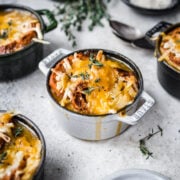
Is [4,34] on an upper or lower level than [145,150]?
upper

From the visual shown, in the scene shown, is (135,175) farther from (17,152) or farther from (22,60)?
(22,60)

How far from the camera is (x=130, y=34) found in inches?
90.6

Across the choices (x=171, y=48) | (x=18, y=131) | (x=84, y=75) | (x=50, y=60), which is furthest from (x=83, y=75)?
(x=171, y=48)

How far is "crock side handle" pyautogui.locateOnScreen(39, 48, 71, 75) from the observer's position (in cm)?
190

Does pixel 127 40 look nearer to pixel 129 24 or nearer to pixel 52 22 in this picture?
pixel 129 24

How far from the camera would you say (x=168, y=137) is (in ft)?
6.14

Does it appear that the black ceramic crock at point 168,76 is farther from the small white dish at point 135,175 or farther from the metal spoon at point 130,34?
the small white dish at point 135,175

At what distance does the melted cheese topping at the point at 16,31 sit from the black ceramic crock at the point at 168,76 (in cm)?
56

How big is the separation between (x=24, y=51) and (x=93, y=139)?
1.73 ft

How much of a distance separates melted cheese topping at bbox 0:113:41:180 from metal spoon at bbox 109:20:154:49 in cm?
86

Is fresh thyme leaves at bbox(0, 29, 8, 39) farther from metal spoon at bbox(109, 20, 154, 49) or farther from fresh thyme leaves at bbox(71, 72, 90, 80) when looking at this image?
metal spoon at bbox(109, 20, 154, 49)

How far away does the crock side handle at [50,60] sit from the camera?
6.24 feet

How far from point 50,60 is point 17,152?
1.83ft

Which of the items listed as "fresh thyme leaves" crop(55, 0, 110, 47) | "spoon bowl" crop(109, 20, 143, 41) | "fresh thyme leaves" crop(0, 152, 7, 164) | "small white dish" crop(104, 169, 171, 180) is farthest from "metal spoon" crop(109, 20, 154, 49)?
"fresh thyme leaves" crop(0, 152, 7, 164)
